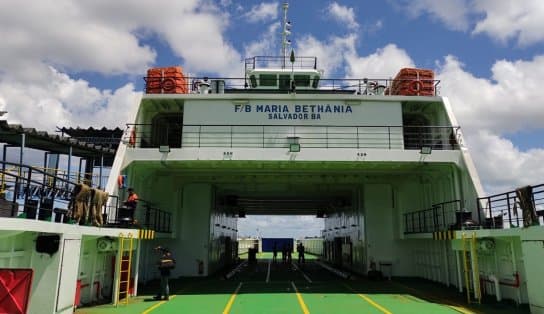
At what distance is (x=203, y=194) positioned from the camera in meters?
19.1

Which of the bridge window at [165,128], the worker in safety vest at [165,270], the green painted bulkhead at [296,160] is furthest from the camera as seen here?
the bridge window at [165,128]

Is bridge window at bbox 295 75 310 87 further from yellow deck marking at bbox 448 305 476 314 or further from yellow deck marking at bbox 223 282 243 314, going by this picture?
yellow deck marking at bbox 448 305 476 314

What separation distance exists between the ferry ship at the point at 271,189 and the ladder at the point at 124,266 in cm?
8

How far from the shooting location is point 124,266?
12500mm

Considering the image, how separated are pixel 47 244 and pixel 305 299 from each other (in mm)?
6914

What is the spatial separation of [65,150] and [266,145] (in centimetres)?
1240

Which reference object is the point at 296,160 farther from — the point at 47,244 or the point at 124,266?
the point at 47,244

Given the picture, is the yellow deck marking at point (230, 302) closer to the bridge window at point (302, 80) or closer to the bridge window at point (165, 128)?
the bridge window at point (165, 128)

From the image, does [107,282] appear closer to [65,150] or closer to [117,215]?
[117,215]

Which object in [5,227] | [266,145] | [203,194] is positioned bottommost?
[5,227]

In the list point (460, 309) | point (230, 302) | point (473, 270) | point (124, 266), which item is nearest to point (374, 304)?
point (460, 309)

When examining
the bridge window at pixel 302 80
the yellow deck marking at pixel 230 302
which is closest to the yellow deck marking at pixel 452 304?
the yellow deck marking at pixel 230 302

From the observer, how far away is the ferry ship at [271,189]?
902 centimetres

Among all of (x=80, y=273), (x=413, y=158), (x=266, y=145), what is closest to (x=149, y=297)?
(x=80, y=273)
